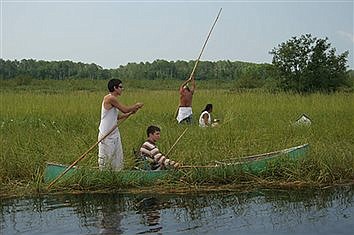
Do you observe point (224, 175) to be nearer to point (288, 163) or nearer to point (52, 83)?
point (288, 163)

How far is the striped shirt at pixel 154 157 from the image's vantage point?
707 centimetres

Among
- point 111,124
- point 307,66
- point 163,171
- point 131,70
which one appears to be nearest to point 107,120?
point 111,124

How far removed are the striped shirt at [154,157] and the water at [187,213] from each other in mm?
541

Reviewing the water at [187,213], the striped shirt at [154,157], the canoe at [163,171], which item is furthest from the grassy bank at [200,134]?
the water at [187,213]

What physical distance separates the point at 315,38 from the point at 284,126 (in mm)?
16576

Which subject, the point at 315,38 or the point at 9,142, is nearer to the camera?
the point at 9,142

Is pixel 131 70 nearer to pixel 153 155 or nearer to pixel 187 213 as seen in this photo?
pixel 153 155

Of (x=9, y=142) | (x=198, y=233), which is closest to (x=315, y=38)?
(x=9, y=142)

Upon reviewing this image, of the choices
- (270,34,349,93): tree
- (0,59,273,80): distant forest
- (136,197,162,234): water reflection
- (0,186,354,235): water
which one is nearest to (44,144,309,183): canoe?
(0,186,354,235): water

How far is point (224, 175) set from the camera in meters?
7.06

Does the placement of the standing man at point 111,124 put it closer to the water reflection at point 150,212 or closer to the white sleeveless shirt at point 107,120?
the white sleeveless shirt at point 107,120

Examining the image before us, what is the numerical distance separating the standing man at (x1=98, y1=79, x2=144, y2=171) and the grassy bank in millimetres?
308

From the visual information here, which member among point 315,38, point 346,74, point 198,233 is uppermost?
point 315,38

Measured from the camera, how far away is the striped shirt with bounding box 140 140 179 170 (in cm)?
707
